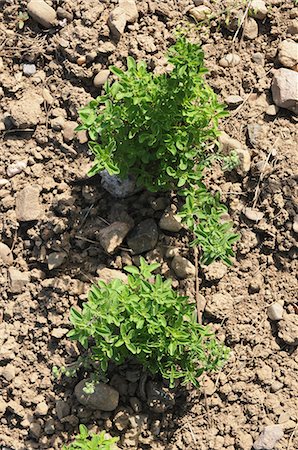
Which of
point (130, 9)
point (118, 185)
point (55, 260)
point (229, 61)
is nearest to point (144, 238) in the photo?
point (118, 185)

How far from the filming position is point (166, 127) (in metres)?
3.85

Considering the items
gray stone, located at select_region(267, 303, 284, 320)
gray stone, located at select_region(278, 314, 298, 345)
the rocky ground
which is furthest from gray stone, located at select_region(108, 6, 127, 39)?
gray stone, located at select_region(278, 314, 298, 345)

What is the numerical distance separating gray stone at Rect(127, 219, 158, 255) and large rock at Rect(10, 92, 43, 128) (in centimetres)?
97

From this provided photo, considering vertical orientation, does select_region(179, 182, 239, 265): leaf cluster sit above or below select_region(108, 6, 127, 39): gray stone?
below

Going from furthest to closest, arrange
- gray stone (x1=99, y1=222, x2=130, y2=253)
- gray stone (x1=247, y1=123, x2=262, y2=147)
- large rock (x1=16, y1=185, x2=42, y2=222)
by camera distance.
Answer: gray stone (x1=247, y1=123, x2=262, y2=147), large rock (x1=16, y1=185, x2=42, y2=222), gray stone (x1=99, y1=222, x2=130, y2=253)

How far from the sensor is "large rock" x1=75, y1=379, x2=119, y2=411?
407 cm

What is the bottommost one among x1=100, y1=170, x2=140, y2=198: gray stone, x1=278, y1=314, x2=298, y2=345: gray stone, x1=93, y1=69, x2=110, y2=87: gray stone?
x1=278, y1=314, x2=298, y2=345: gray stone

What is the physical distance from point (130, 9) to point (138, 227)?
1418mm

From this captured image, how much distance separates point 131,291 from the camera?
12.6 feet

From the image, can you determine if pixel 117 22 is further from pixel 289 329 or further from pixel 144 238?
pixel 289 329

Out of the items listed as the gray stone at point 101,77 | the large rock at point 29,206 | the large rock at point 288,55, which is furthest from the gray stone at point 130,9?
the large rock at point 29,206

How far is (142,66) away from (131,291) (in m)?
1.22

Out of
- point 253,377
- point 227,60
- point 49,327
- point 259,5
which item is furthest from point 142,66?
point 253,377

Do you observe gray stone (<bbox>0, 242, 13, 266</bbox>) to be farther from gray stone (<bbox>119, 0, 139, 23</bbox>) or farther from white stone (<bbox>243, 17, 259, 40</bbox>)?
white stone (<bbox>243, 17, 259, 40</bbox>)
